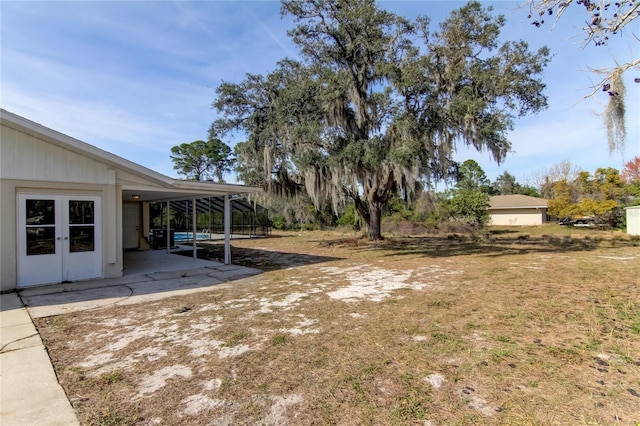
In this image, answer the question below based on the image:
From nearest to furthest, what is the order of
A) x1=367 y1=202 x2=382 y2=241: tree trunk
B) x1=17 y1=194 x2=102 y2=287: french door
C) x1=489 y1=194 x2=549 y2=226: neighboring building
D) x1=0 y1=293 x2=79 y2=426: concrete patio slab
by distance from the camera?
x1=0 y1=293 x2=79 y2=426: concrete patio slab, x1=17 y1=194 x2=102 y2=287: french door, x1=367 y1=202 x2=382 y2=241: tree trunk, x1=489 y1=194 x2=549 y2=226: neighboring building

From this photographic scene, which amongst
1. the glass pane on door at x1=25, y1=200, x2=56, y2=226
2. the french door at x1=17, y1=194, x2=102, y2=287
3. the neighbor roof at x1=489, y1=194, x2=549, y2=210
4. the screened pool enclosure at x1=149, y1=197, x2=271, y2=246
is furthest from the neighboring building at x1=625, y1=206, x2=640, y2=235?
the glass pane on door at x1=25, y1=200, x2=56, y2=226

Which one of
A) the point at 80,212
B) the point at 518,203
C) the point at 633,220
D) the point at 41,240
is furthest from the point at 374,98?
the point at 518,203

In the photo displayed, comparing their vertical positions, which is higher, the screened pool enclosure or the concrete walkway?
the screened pool enclosure

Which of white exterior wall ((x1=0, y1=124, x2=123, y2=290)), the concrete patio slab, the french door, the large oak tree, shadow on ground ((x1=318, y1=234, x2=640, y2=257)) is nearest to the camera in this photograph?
the concrete patio slab

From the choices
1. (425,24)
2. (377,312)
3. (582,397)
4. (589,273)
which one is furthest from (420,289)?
(425,24)

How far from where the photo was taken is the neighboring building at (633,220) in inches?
695

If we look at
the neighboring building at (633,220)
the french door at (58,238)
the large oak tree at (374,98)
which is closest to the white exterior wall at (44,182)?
the french door at (58,238)

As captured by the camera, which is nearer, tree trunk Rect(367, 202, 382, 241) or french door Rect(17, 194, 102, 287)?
french door Rect(17, 194, 102, 287)

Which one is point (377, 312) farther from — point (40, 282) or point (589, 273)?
point (40, 282)

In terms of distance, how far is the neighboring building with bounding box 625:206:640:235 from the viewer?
57.9ft

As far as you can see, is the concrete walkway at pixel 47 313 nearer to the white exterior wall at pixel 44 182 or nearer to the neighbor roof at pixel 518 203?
the white exterior wall at pixel 44 182

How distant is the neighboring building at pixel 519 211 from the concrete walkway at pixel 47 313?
96.0 ft

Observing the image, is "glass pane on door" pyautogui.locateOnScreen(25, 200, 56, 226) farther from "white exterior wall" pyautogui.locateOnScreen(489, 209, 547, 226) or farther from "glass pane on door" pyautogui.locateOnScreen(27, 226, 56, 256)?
"white exterior wall" pyautogui.locateOnScreen(489, 209, 547, 226)

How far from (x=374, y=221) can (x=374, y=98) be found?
18.6ft
